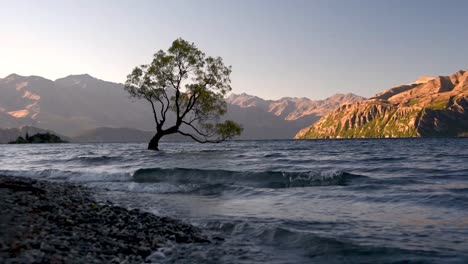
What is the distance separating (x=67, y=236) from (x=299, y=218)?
31.6 ft

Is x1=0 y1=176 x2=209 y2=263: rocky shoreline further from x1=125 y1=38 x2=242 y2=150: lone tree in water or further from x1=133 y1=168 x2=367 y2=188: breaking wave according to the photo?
x1=125 y1=38 x2=242 y2=150: lone tree in water

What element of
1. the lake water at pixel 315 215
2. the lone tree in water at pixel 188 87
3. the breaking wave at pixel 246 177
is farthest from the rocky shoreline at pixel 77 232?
the lone tree in water at pixel 188 87

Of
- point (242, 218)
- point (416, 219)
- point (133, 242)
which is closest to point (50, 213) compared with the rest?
point (133, 242)

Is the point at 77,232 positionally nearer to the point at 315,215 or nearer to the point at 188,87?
the point at 315,215

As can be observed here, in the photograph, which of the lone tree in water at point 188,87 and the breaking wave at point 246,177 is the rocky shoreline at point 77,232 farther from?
the lone tree in water at point 188,87

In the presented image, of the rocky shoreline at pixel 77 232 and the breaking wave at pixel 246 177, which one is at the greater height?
the rocky shoreline at pixel 77 232

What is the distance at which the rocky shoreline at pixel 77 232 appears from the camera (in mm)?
9344

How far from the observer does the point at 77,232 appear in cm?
1171

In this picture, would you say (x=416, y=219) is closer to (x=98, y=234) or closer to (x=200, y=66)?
(x=98, y=234)

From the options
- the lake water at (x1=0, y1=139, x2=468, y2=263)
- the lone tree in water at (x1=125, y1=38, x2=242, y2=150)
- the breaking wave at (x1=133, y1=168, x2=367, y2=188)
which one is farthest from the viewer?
the lone tree in water at (x1=125, y1=38, x2=242, y2=150)

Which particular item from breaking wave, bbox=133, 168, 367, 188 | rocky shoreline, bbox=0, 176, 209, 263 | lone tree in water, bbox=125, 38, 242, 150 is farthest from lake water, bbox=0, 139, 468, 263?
lone tree in water, bbox=125, 38, 242, 150

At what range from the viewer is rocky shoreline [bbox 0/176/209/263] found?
9.34 m

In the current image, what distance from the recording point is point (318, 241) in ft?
40.0

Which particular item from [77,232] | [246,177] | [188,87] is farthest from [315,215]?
[188,87]
